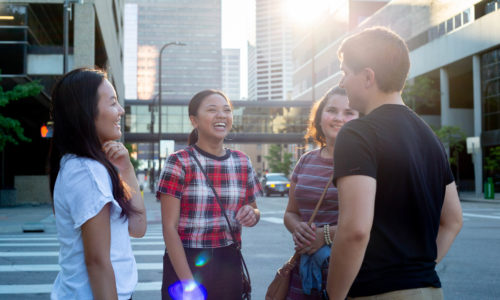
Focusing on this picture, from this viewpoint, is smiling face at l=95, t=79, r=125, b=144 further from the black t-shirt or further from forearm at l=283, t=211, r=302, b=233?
forearm at l=283, t=211, r=302, b=233

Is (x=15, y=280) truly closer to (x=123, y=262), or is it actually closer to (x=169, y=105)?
(x=123, y=262)

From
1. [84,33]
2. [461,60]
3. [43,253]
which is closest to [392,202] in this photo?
[43,253]

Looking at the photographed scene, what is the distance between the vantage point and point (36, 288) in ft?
23.6

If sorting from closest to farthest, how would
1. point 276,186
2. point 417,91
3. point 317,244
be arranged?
→ 1. point 317,244
2. point 276,186
3. point 417,91

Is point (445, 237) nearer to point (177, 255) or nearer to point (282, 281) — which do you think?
point (282, 281)

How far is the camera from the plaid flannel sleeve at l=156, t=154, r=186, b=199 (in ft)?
11.4

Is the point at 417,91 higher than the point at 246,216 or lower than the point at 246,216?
higher

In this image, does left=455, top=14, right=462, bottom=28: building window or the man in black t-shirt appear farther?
left=455, top=14, right=462, bottom=28: building window

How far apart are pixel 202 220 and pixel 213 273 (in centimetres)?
35

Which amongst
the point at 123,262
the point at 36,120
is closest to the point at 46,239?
the point at 123,262

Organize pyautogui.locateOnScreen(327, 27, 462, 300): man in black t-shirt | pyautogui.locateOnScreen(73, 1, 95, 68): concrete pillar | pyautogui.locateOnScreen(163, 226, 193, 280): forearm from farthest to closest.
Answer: pyautogui.locateOnScreen(73, 1, 95, 68): concrete pillar → pyautogui.locateOnScreen(163, 226, 193, 280): forearm → pyautogui.locateOnScreen(327, 27, 462, 300): man in black t-shirt

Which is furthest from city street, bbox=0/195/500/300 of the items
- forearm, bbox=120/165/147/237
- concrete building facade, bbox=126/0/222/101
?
concrete building facade, bbox=126/0/222/101

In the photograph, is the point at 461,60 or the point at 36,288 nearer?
the point at 36,288

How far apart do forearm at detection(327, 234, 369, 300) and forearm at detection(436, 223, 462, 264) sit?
62cm
